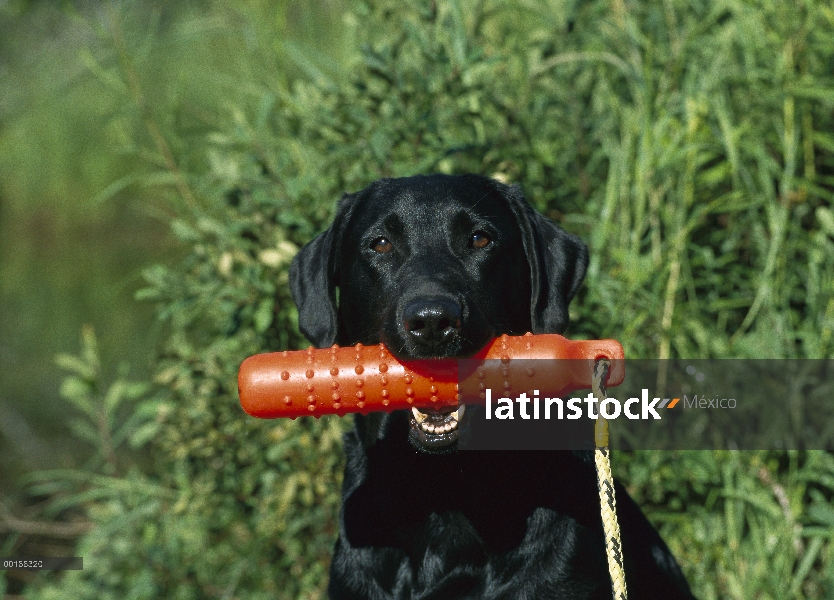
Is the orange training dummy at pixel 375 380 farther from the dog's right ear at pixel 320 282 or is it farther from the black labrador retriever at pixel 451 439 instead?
the dog's right ear at pixel 320 282

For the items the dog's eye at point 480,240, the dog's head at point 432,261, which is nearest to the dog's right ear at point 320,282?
the dog's head at point 432,261

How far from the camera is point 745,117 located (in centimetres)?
438

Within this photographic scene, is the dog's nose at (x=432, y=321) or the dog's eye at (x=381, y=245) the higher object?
the dog's eye at (x=381, y=245)

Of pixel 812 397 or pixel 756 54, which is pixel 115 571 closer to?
pixel 812 397

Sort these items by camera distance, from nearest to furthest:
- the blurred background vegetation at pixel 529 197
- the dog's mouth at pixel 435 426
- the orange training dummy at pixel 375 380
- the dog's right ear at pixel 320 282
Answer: the orange training dummy at pixel 375 380 < the dog's mouth at pixel 435 426 < the dog's right ear at pixel 320 282 < the blurred background vegetation at pixel 529 197

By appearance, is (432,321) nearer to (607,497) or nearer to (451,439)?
(451,439)

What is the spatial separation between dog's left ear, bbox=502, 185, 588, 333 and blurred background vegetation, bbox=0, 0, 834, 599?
0.84 meters

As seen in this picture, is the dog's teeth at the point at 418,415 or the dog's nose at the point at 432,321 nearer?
the dog's nose at the point at 432,321

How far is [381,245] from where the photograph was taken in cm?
287

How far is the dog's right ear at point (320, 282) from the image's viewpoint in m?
2.97

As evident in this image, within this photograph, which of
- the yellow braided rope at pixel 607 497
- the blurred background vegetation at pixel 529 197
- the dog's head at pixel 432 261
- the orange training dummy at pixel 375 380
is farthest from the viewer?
the blurred background vegetation at pixel 529 197

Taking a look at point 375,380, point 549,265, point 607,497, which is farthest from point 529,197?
point 607,497

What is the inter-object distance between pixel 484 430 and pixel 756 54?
2.80 metres

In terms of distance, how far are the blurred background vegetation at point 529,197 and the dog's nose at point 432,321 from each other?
1484 mm
